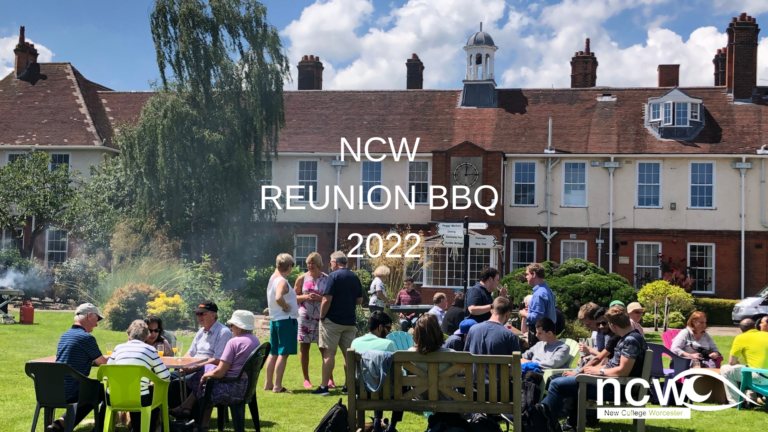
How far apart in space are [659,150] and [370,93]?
1217cm

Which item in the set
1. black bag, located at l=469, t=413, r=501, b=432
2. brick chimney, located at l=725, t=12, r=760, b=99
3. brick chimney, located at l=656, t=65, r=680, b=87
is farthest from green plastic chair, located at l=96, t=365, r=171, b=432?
brick chimney, located at l=656, t=65, r=680, b=87

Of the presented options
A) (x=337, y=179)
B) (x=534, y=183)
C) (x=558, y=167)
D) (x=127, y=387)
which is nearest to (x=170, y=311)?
(x=127, y=387)

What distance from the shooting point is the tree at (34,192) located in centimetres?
2770

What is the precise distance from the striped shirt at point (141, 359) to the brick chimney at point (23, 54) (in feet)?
103

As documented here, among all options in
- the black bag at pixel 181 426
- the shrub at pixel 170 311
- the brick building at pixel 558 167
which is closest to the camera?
the black bag at pixel 181 426

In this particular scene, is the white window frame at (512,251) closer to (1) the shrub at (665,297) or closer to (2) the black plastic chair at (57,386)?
(1) the shrub at (665,297)

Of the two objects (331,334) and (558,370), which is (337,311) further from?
(558,370)

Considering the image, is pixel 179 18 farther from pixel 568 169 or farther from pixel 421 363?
pixel 421 363

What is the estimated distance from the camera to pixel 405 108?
32625 millimetres

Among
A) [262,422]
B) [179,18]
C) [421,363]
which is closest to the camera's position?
[421,363]

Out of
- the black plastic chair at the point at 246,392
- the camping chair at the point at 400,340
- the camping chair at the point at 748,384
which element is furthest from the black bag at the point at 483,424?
the camping chair at the point at 748,384

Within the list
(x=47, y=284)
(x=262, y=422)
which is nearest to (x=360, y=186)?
(x=47, y=284)

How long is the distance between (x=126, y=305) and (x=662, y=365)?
512 inches

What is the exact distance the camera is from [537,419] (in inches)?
298
